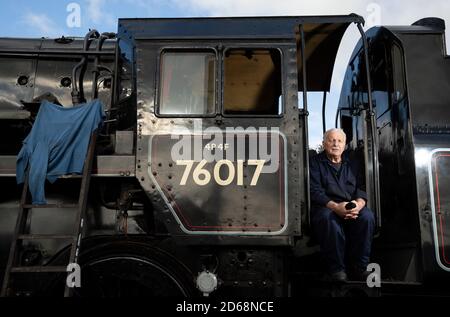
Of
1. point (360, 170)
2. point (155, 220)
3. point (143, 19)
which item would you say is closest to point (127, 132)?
point (155, 220)

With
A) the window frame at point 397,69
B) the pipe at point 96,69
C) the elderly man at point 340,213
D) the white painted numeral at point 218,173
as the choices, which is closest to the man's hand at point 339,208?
the elderly man at point 340,213

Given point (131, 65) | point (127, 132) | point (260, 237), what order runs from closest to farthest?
point (260, 237), point (127, 132), point (131, 65)

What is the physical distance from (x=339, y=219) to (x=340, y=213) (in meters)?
0.07

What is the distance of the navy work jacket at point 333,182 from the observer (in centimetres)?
381

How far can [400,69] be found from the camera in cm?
407

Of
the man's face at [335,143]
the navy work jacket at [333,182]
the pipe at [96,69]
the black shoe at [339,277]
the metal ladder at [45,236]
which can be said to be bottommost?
the black shoe at [339,277]

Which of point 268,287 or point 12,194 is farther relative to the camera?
point 12,194

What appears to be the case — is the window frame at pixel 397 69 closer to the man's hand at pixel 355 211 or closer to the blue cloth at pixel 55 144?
the man's hand at pixel 355 211

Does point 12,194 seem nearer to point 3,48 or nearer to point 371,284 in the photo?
point 3,48

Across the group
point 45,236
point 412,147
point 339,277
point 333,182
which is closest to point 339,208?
point 333,182

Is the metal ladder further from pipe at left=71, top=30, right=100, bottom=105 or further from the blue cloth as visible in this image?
pipe at left=71, top=30, right=100, bottom=105

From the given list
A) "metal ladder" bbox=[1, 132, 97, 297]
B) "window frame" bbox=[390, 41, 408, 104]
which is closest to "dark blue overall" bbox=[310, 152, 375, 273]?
"window frame" bbox=[390, 41, 408, 104]

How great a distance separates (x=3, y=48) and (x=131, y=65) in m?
1.52

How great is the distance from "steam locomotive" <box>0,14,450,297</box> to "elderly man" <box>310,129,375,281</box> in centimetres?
13
